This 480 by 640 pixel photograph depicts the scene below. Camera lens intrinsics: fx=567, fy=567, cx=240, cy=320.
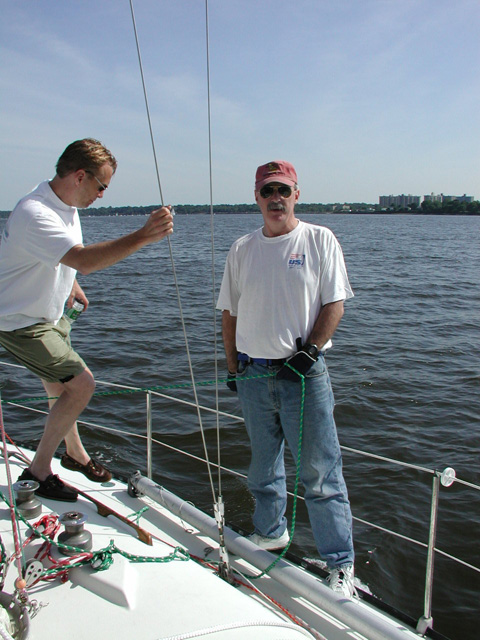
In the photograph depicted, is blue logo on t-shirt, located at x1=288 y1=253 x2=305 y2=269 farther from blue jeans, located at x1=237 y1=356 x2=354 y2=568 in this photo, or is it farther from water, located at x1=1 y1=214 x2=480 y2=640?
water, located at x1=1 y1=214 x2=480 y2=640

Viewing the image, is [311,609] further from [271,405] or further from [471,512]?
[471,512]

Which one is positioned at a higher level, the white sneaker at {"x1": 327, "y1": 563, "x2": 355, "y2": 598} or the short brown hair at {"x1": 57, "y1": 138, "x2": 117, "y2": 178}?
the short brown hair at {"x1": 57, "y1": 138, "x2": 117, "y2": 178}

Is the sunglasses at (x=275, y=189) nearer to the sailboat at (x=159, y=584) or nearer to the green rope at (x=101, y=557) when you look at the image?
the sailboat at (x=159, y=584)

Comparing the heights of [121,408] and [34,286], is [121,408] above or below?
below

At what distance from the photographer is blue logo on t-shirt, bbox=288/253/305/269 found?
2928 mm

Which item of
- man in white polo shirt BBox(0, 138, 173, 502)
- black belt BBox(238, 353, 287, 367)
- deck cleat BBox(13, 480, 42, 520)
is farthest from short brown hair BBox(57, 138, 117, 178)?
deck cleat BBox(13, 480, 42, 520)

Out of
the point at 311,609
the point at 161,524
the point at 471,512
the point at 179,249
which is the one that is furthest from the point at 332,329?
the point at 179,249

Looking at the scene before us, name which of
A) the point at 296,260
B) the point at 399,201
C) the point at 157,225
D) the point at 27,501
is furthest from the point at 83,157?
the point at 399,201

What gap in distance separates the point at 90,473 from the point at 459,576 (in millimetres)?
Answer: 3445

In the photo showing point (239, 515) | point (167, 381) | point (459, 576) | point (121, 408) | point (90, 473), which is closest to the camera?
point (90, 473)

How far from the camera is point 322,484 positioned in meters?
2.94

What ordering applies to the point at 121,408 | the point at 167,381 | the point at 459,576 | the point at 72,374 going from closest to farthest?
the point at 72,374, the point at 459,576, the point at 121,408, the point at 167,381

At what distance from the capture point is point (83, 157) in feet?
10.1

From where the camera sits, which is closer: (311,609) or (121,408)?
(311,609)
